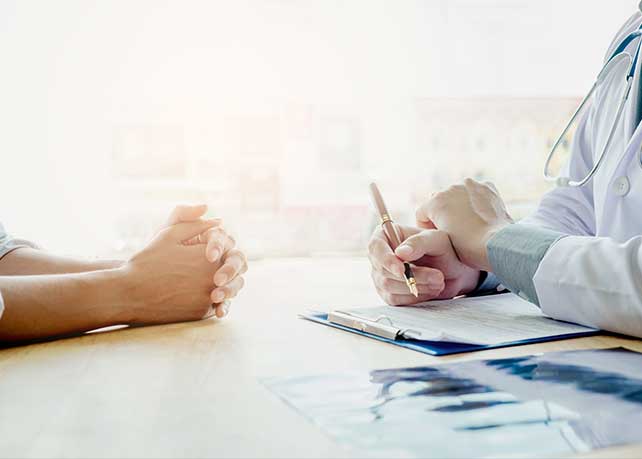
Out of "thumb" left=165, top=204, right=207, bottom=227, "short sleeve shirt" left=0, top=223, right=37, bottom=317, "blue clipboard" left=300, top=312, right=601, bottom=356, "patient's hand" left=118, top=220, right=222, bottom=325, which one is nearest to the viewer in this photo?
"blue clipboard" left=300, top=312, right=601, bottom=356

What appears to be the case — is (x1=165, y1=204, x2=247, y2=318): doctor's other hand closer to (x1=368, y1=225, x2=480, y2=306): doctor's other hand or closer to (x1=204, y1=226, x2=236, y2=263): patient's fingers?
(x1=204, y1=226, x2=236, y2=263): patient's fingers

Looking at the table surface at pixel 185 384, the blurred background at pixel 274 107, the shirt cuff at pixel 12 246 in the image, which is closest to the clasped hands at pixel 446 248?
the table surface at pixel 185 384

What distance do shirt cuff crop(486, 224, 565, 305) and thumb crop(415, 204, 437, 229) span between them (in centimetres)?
18

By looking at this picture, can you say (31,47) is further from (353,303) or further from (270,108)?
(353,303)

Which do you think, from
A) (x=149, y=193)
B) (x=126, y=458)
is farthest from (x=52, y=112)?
(x=126, y=458)

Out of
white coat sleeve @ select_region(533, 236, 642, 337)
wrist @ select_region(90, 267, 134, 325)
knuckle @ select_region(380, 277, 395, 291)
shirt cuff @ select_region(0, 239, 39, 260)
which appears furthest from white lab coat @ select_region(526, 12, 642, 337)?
shirt cuff @ select_region(0, 239, 39, 260)

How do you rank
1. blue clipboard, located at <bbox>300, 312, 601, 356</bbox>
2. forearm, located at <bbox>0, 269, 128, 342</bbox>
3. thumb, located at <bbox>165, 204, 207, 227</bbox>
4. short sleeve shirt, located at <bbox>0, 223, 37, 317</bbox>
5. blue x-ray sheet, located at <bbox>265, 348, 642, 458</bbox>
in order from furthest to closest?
short sleeve shirt, located at <bbox>0, 223, 37, 317</bbox> < thumb, located at <bbox>165, 204, 207, 227</bbox> < forearm, located at <bbox>0, 269, 128, 342</bbox> < blue clipboard, located at <bbox>300, 312, 601, 356</bbox> < blue x-ray sheet, located at <bbox>265, 348, 642, 458</bbox>

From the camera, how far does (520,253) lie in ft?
3.15

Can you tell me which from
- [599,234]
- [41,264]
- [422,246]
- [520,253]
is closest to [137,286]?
[41,264]

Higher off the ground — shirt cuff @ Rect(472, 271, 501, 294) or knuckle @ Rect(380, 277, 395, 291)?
knuckle @ Rect(380, 277, 395, 291)

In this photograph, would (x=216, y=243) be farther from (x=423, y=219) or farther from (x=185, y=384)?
(x=185, y=384)

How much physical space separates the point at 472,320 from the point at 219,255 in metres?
0.36

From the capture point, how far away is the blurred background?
2230 millimetres

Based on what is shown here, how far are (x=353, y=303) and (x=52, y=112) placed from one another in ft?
4.57
